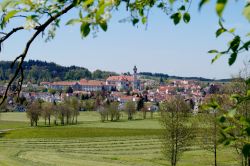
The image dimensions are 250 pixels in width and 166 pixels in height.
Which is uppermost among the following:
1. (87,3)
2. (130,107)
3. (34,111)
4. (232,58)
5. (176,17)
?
(176,17)

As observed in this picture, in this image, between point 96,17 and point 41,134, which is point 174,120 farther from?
point 41,134

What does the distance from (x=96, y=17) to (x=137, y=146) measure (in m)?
62.7

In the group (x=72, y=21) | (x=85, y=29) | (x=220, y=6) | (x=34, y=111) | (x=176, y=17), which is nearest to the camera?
(x=220, y=6)

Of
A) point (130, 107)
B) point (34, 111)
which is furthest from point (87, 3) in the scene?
point (130, 107)

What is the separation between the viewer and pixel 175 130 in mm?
40750

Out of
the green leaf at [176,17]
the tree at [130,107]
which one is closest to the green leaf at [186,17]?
the green leaf at [176,17]

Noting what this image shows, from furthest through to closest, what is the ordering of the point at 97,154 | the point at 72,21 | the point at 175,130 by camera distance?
1. the point at 97,154
2. the point at 175,130
3. the point at 72,21

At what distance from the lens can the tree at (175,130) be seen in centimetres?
4072

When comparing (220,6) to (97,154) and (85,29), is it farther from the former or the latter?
(97,154)

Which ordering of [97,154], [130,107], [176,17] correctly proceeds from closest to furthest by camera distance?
[176,17] → [97,154] → [130,107]

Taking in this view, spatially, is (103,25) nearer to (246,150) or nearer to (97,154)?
(246,150)

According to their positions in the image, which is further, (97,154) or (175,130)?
(97,154)

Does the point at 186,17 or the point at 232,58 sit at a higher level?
the point at 186,17

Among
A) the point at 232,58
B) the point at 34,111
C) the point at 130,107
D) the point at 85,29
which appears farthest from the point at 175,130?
the point at 130,107
